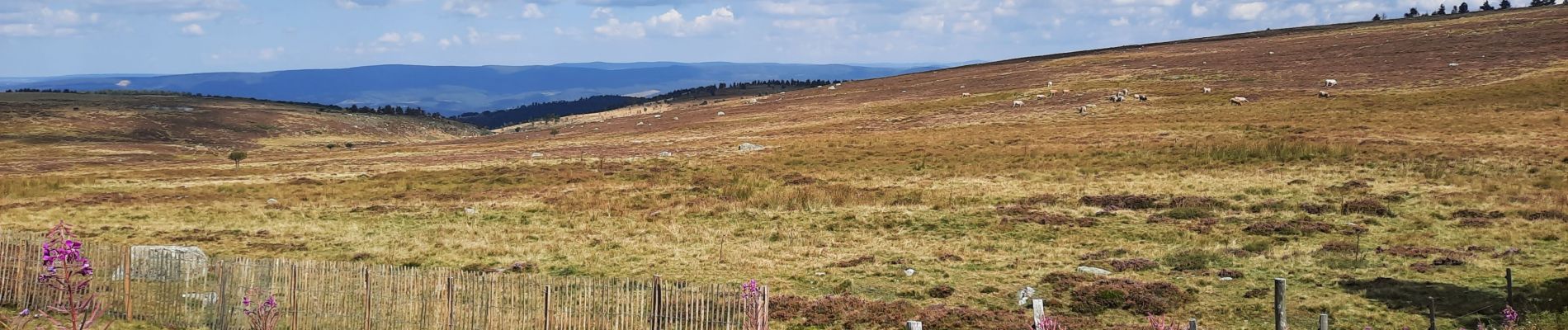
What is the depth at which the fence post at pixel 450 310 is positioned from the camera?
1600 centimetres

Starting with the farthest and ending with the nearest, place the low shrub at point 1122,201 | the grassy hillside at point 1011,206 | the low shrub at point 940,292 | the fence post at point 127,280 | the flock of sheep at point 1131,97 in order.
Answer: the flock of sheep at point 1131,97, the low shrub at point 1122,201, the low shrub at point 940,292, the grassy hillside at point 1011,206, the fence post at point 127,280

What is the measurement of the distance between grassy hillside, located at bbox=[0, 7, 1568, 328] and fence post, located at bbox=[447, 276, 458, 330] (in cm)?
603

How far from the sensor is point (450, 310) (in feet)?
53.4

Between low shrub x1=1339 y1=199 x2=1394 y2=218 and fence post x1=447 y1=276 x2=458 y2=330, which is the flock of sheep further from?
fence post x1=447 y1=276 x2=458 y2=330

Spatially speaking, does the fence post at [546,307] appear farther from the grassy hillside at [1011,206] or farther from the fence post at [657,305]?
the grassy hillside at [1011,206]

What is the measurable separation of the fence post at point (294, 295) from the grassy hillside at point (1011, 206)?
7410 millimetres

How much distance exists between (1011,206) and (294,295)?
23494mm

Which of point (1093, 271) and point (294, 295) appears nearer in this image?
point (294, 295)

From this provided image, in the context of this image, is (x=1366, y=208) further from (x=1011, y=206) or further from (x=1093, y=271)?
(x=1093, y=271)

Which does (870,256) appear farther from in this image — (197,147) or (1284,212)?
(197,147)

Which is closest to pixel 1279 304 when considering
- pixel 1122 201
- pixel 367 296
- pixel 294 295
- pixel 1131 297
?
pixel 1131 297

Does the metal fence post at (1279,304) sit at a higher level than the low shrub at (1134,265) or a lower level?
higher

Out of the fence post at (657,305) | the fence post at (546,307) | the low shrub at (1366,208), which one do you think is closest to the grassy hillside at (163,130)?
the fence post at (546,307)

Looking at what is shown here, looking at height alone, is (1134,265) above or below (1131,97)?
below
